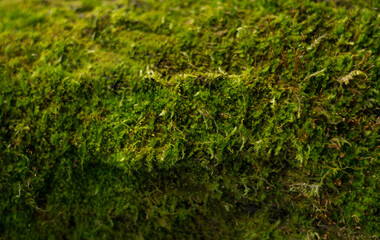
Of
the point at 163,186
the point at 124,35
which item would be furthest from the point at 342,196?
the point at 124,35

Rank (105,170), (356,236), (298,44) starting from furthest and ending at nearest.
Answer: (105,170) → (298,44) → (356,236)

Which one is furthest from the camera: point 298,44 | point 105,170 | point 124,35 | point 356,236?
point 124,35

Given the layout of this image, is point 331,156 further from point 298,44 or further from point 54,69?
point 54,69

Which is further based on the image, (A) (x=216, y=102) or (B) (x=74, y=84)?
(B) (x=74, y=84)

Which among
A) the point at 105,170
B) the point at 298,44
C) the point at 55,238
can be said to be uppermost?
the point at 298,44

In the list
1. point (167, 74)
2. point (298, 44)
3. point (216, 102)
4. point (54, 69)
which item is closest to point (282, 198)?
point (216, 102)

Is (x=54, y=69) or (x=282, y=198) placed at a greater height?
(x=54, y=69)

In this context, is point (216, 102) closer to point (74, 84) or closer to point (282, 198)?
point (282, 198)
